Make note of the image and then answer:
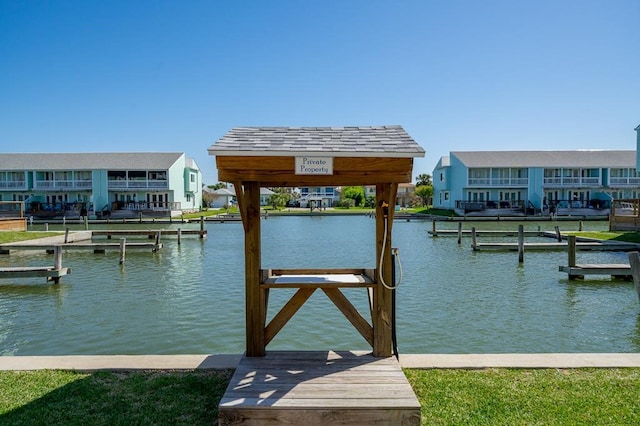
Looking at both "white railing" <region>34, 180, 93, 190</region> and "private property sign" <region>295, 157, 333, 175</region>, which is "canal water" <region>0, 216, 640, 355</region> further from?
"white railing" <region>34, 180, 93, 190</region>

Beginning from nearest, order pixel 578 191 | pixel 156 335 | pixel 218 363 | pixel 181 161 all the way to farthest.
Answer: pixel 218 363
pixel 156 335
pixel 578 191
pixel 181 161

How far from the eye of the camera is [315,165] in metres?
4.85

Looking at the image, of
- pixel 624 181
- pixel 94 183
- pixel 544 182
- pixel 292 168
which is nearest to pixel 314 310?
pixel 292 168

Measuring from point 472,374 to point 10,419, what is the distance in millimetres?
4700

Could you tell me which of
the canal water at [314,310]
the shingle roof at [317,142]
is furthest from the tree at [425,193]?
the shingle roof at [317,142]

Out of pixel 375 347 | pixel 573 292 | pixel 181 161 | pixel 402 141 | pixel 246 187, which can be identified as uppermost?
pixel 181 161

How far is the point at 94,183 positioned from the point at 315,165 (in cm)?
5435

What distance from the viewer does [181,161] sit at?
56594mm

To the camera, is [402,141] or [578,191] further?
[578,191]

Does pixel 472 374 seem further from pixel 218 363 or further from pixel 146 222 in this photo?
pixel 146 222

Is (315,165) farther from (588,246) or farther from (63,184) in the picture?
(63,184)

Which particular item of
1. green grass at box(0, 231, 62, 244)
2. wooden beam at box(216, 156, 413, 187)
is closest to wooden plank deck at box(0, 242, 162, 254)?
green grass at box(0, 231, 62, 244)

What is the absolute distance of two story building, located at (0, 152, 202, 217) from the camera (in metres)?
52.2

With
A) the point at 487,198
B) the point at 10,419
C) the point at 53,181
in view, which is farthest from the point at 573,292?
the point at 53,181
